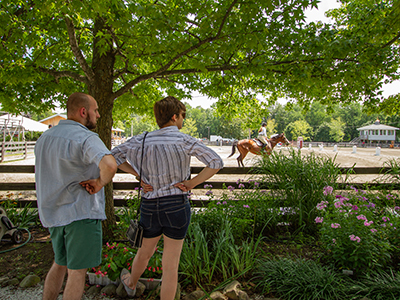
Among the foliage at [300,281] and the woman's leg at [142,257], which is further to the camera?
the foliage at [300,281]

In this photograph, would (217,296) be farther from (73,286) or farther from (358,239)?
(358,239)

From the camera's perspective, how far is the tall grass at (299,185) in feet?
12.8

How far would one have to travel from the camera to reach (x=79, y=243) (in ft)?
5.78

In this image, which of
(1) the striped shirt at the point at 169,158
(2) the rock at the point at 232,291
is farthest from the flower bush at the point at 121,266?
(1) the striped shirt at the point at 169,158

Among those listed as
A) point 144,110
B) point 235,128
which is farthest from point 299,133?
point 144,110

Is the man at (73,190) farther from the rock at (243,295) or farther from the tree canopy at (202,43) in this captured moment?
the tree canopy at (202,43)

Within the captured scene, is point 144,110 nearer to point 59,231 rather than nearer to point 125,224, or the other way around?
point 125,224

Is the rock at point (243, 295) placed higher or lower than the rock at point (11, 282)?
higher

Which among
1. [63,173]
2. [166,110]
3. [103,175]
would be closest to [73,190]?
[63,173]

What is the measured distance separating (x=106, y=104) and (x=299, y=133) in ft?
231

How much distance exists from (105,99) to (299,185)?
10.9ft

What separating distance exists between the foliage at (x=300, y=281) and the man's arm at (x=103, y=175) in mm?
1885

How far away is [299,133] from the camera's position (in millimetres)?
68312

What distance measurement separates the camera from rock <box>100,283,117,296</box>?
8.44ft
